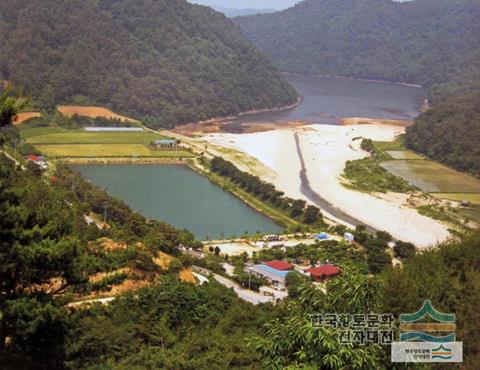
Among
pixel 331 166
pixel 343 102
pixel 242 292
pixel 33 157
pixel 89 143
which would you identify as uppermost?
pixel 242 292

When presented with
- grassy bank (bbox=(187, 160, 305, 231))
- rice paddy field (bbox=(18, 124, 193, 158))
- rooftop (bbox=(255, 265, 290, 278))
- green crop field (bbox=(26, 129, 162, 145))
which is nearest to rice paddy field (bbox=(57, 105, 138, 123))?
rice paddy field (bbox=(18, 124, 193, 158))

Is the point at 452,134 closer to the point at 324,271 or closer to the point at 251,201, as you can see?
the point at 251,201

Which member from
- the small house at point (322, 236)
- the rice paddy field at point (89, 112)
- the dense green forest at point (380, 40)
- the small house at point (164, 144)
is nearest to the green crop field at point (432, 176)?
the small house at point (322, 236)

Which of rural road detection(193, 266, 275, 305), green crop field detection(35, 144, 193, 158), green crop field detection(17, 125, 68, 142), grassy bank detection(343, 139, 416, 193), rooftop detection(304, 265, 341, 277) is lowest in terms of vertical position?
grassy bank detection(343, 139, 416, 193)

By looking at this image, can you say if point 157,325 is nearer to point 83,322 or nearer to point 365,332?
point 83,322

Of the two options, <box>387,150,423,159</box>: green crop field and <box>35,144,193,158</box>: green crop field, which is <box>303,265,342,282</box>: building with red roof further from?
<box>387,150,423,159</box>: green crop field

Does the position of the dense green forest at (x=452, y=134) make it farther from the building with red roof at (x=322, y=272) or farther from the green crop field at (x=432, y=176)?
the building with red roof at (x=322, y=272)

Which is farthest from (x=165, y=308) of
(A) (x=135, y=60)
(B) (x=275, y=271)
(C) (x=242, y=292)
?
(A) (x=135, y=60)
